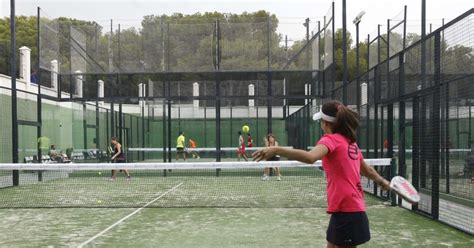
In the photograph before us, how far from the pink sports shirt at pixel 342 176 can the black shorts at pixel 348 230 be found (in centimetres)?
5

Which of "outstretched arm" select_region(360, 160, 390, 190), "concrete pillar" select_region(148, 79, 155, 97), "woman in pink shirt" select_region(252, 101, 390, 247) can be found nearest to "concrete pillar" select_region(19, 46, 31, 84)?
"concrete pillar" select_region(148, 79, 155, 97)

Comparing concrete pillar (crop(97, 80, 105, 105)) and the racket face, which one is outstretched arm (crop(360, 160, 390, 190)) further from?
concrete pillar (crop(97, 80, 105, 105))

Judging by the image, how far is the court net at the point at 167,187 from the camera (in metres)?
11.2

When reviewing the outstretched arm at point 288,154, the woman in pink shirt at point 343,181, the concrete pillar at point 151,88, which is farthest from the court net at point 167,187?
the outstretched arm at point 288,154

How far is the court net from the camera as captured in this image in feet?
36.8

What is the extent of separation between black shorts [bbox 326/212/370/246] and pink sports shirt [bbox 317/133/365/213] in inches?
1.8

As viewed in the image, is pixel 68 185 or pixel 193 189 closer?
pixel 193 189

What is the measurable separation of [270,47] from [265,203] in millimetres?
9018

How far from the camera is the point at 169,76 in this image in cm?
1908

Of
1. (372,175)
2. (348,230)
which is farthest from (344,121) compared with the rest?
(348,230)

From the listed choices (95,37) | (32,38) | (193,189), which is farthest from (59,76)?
(32,38)

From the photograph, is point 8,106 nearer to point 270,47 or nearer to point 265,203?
point 270,47

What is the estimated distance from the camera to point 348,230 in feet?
11.2

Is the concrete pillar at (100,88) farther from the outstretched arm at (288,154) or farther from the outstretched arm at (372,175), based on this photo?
the outstretched arm at (288,154)
